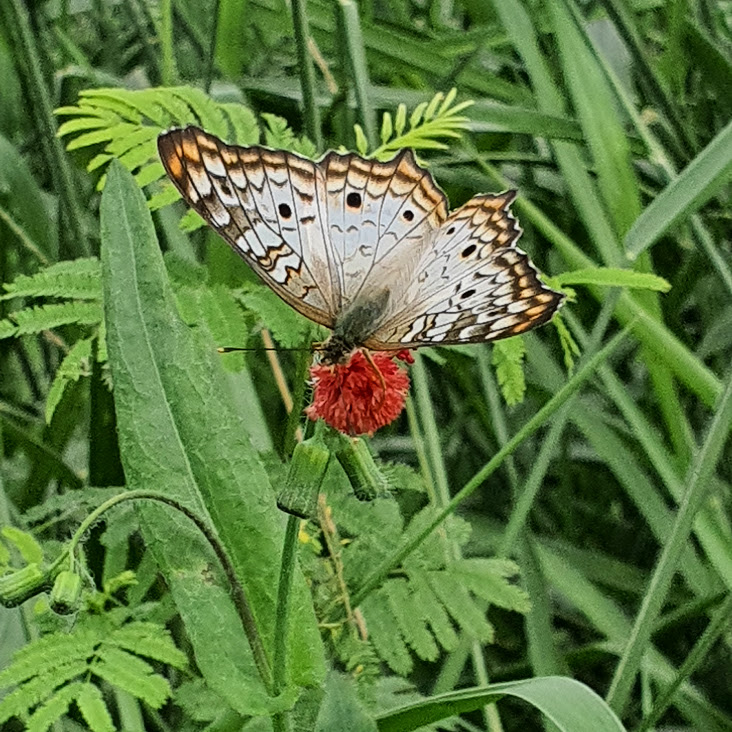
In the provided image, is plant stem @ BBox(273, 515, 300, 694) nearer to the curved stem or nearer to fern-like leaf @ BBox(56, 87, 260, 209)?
the curved stem

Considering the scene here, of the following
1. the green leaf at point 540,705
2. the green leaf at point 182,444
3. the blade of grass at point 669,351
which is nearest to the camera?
the green leaf at point 540,705

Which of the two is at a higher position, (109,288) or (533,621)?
(109,288)

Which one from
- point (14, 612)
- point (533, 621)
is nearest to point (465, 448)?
point (533, 621)

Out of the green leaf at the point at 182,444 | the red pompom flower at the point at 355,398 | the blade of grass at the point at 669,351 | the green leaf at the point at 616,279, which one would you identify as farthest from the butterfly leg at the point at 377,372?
the blade of grass at the point at 669,351

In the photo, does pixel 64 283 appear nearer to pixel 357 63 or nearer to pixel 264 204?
pixel 264 204

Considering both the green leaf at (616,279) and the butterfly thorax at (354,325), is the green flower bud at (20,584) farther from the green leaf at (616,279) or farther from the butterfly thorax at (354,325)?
the green leaf at (616,279)

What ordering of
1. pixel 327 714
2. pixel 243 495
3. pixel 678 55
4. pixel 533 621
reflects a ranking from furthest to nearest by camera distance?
pixel 678 55, pixel 533 621, pixel 243 495, pixel 327 714

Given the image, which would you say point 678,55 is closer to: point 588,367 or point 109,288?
point 588,367
